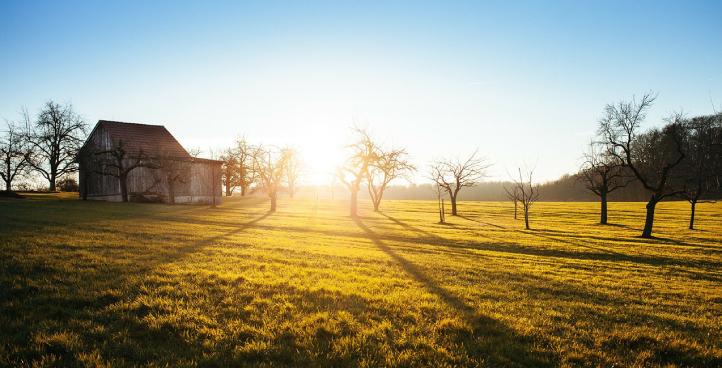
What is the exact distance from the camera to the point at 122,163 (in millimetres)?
35688

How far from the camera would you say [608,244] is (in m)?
19.3

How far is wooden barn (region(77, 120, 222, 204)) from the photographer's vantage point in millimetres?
34938

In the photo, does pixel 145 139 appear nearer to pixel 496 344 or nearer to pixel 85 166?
pixel 85 166

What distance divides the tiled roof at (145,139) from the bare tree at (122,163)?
0.70m

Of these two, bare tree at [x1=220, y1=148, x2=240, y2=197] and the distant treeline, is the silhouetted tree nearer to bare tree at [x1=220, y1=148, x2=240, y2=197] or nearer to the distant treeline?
bare tree at [x1=220, y1=148, x2=240, y2=197]

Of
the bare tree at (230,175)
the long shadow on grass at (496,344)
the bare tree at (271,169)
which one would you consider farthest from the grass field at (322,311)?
the bare tree at (230,175)

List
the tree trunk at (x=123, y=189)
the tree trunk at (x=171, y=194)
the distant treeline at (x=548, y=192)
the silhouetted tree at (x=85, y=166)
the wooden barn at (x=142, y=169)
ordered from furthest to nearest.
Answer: the distant treeline at (x=548, y=192) → the silhouetted tree at (x=85, y=166) → the tree trunk at (x=171, y=194) → the wooden barn at (x=142, y=169) → the tree trunk at (x=123, y=189)

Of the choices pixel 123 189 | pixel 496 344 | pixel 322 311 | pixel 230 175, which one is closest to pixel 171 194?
pixel 123 189

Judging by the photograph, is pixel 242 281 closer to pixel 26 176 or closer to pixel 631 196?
pixel 26 176

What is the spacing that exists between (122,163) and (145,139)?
395 centimetres

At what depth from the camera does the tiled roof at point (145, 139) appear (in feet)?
119

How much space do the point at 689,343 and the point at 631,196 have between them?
84.5 metres

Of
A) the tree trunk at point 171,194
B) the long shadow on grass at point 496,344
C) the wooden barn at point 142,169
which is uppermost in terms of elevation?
the wooden barn at point 142,169

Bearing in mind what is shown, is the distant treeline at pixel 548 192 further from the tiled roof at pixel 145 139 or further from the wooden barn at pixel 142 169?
the tiled roof at pixel 145 139
